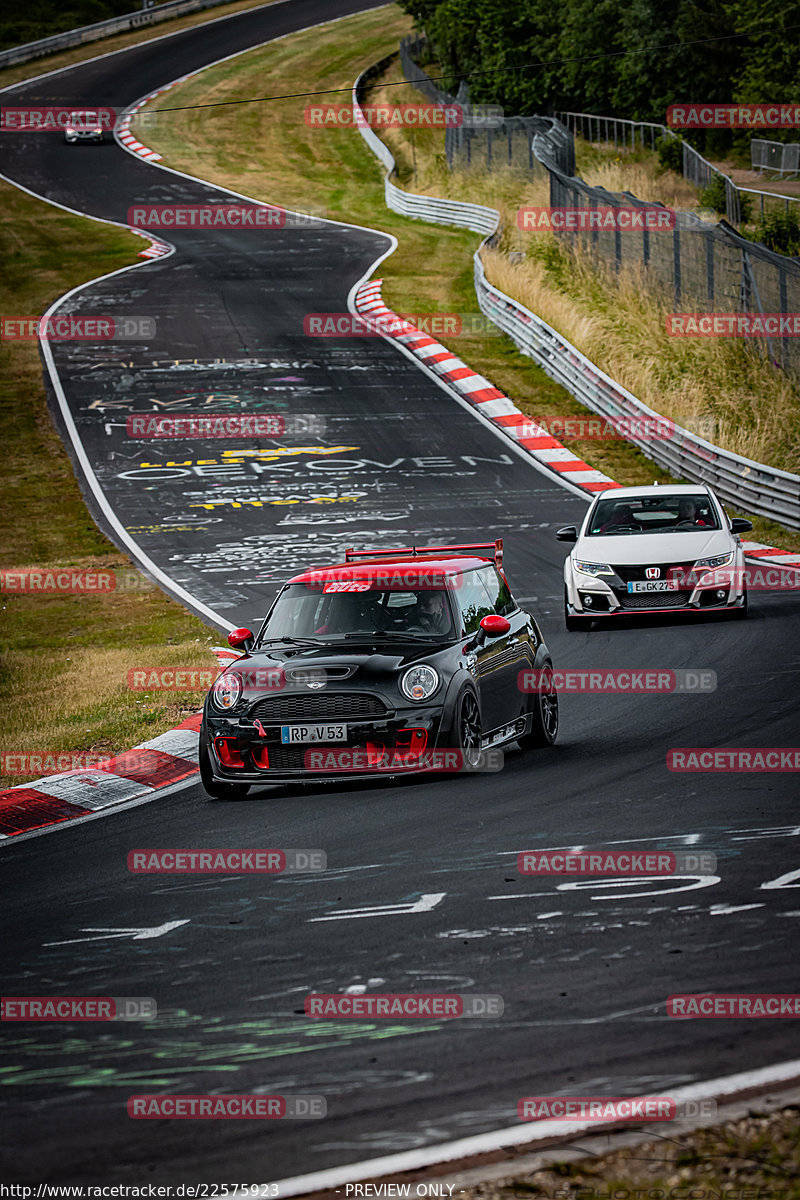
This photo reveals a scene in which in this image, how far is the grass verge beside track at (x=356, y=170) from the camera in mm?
31616

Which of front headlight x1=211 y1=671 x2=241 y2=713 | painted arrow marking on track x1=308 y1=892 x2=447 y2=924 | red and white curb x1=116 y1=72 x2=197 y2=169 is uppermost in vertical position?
red and white curb x1=116 y1=72 x2=197 y2=169

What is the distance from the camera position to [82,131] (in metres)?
65.6

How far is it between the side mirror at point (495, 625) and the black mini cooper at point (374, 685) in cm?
1

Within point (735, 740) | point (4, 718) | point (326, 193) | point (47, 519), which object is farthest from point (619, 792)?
point (326, 193)

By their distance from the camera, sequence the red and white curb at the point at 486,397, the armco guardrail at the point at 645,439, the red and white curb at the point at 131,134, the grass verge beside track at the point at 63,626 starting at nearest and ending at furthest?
the grass verge beside track at the point at 63,626 → the armco guardrail at the point at 645,439 → the red and white curb at the point at 486,397 → the red and white curb at the point at 131,134

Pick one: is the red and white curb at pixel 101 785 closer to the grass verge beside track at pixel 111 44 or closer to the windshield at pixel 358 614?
the windshield at pixel 358 614

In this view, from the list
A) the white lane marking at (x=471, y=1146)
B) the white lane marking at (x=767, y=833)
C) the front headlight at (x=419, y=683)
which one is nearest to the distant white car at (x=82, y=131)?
the front headlight at (x=419, y=683)

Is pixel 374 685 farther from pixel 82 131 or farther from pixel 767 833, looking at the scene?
pixel 82 131

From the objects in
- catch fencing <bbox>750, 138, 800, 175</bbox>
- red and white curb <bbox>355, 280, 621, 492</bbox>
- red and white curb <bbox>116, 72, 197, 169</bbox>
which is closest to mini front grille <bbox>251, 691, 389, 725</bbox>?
red and white curb <bbox>355, 280, 621, 492</bbox>

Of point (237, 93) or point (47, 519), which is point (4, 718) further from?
point (237, 93)

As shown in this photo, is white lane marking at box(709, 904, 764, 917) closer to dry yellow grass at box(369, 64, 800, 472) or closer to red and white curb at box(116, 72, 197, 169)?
dry yellow grass at box(369, 64, 800, 472)

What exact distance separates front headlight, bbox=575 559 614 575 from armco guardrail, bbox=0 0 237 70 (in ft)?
242

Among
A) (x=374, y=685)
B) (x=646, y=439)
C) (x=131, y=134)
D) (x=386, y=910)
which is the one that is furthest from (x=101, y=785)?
(x=131, y=134)

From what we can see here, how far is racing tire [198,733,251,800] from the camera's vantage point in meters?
9.98
